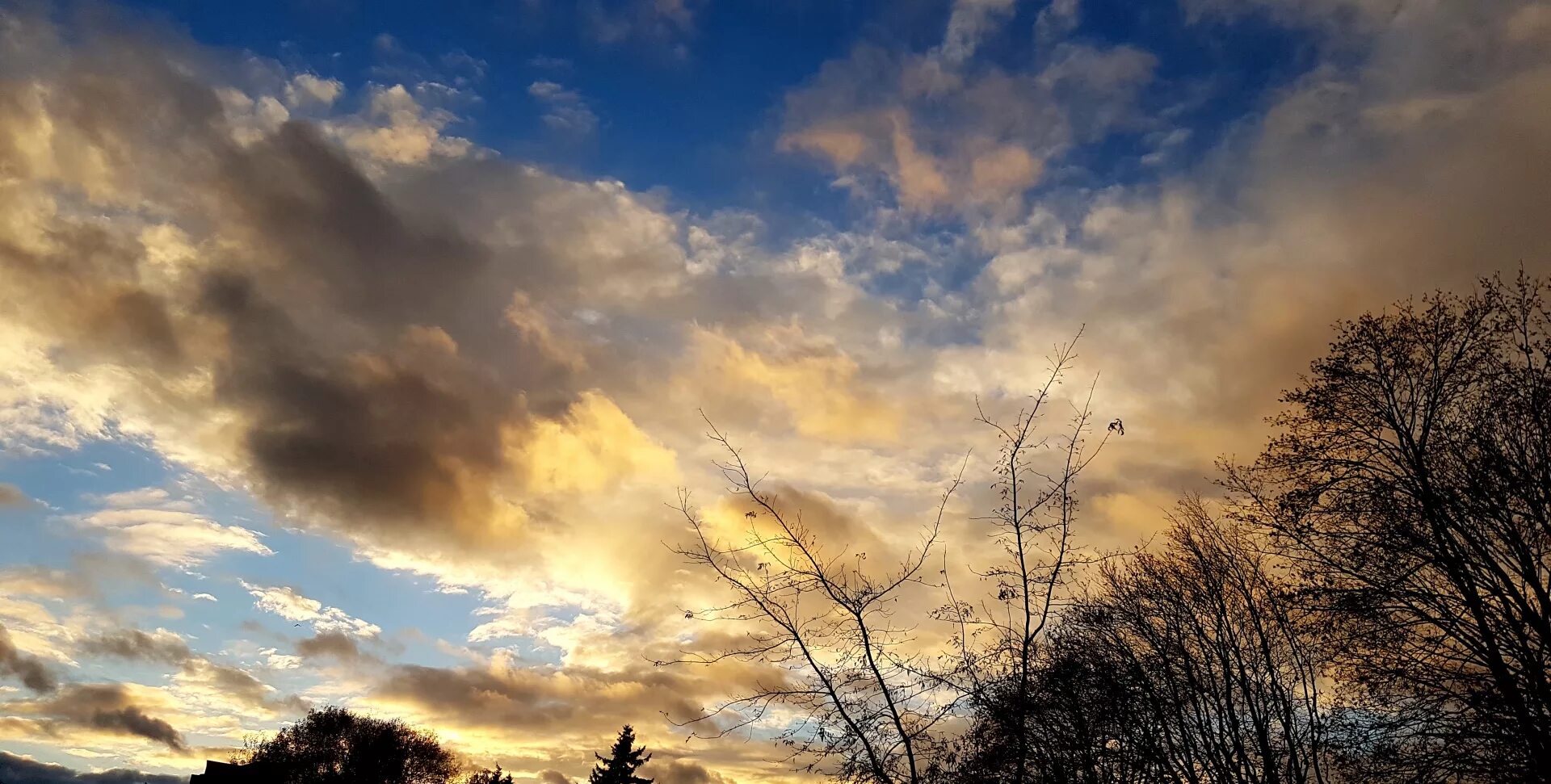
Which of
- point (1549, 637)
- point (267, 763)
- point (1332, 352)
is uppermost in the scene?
point (1332, 352)

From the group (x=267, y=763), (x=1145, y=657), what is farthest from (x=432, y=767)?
(x=1145, y=657)

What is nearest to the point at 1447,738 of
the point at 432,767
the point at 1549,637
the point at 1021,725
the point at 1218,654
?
the point at 1549,637

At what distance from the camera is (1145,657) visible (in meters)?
19.0

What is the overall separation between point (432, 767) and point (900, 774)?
226ft

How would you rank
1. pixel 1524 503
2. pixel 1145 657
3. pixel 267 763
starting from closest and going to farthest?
pixel 1524 503, pixel 1145 657, pixel 267 763

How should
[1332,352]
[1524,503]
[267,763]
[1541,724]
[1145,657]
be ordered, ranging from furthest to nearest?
[267,763]
[1145,657]
[1332,352]
[1524,503]
[1541,724]

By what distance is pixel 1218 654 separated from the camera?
1938 cm

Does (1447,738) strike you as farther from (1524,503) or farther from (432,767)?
(432,767)

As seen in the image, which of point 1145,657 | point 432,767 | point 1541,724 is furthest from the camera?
point 432,767

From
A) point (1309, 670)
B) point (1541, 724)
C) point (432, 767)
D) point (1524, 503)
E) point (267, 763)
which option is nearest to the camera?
point (1541, 724)

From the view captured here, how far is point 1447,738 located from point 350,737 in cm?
6948

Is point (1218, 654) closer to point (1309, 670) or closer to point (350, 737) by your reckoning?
point (1309, 670)

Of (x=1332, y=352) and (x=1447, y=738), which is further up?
(x=1332, y=352)

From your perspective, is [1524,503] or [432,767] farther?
[432,767]
